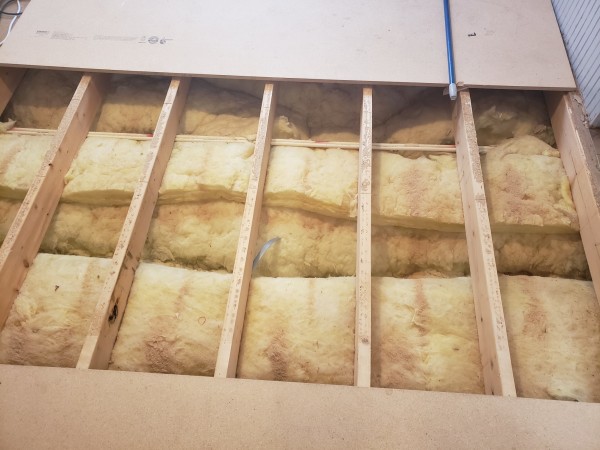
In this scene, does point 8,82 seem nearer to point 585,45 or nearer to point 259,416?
point 259,416

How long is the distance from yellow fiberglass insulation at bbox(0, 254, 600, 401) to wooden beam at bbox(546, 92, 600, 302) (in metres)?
0.18

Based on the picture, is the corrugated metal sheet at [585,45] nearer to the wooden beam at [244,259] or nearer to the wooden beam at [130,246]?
the wooden beam at [244,259]

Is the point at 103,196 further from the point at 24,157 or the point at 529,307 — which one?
the point at 529,307

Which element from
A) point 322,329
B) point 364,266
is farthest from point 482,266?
point 322,329

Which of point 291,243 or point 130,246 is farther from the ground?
point 291,243

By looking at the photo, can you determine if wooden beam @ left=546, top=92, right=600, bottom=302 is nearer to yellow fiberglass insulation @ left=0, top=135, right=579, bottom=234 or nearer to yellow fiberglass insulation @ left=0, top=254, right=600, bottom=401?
yellow fiberglass insulation @ left=0, top=135, right=579, bottom=234

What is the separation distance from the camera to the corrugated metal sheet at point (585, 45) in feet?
5.64

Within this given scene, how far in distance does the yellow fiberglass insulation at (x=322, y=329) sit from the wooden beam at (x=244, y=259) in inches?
5.1

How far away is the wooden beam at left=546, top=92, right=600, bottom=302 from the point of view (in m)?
1.55

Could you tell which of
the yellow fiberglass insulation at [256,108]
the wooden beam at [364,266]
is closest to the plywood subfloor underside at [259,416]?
the wooden beam at [364,266]

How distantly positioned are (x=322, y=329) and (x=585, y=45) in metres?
1.84

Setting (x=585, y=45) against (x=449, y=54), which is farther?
(x=449, y=54)

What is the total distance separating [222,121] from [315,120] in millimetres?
544

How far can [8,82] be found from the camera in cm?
216
